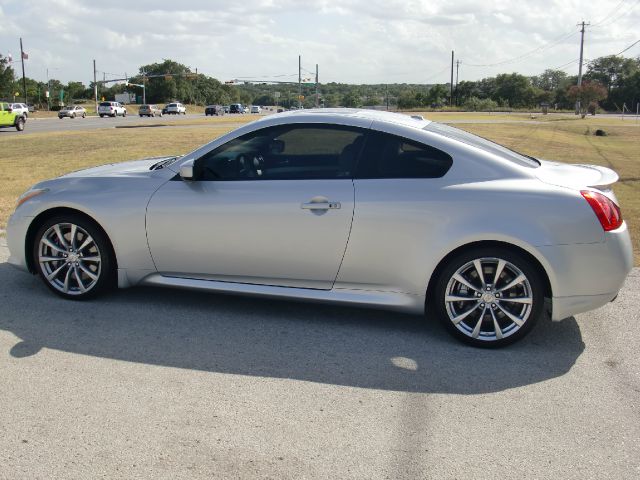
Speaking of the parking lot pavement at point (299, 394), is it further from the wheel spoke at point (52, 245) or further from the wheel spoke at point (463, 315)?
the wheel spoke at point (52, 245)

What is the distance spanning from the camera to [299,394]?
389cm

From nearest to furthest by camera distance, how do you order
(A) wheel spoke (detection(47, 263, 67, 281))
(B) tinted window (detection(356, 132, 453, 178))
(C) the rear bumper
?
(C) the rear bumper < (B) tinted window (detection(356, 132, 453, 178)) < (A) wheel spoke (detection(47, 263, 67, 281))

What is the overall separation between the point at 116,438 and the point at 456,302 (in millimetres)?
2456

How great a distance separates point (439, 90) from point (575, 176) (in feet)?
353

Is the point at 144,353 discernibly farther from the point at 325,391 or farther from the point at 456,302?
the point at 456,302

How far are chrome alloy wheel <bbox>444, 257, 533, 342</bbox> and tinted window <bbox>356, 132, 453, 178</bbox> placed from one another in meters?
0.74

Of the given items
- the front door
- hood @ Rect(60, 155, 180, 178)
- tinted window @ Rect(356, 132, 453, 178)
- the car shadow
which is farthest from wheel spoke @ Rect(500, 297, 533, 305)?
hood @ Rect(60, 155, 180, 178)

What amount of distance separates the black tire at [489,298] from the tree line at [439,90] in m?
69.2

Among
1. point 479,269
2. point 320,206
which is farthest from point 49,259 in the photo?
point 479,269

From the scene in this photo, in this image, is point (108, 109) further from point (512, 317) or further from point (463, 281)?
point (512, 317)

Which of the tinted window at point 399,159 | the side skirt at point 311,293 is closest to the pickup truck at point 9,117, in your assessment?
the side skirt at point 311,293

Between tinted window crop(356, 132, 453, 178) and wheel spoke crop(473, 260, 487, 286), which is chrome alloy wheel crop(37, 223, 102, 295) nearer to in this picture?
tinted window crop(356, 132, 453, 178)

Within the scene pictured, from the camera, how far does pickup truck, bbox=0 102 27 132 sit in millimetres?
34594

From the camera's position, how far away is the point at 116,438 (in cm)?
336
